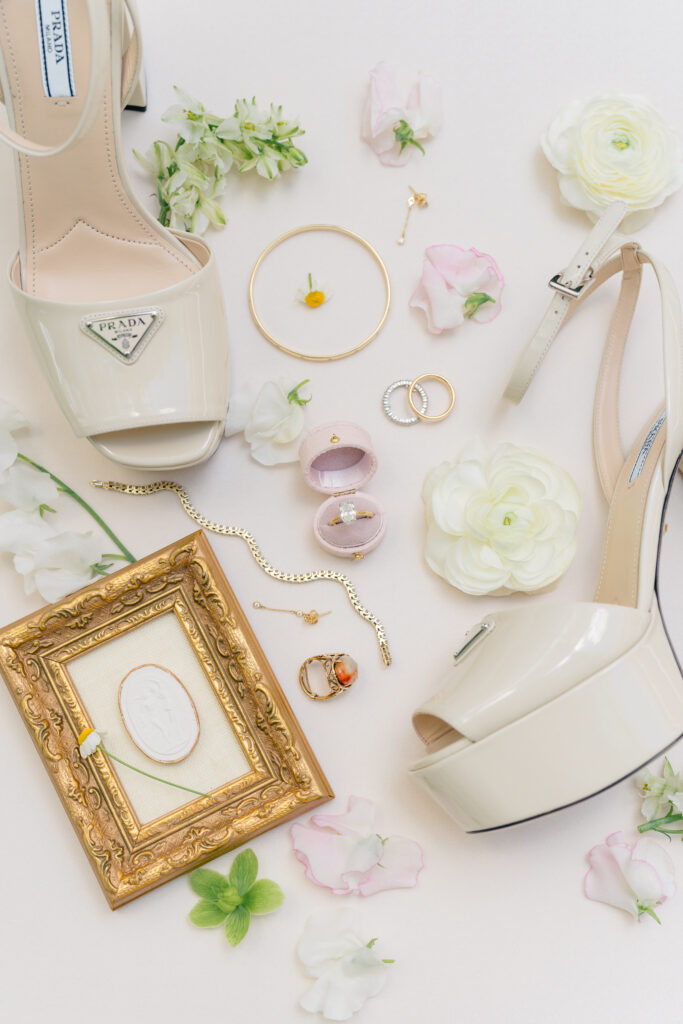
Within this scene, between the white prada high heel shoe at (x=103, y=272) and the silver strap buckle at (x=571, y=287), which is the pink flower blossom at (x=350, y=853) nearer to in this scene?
the white prada high heel shoe at (x=103, y=272)

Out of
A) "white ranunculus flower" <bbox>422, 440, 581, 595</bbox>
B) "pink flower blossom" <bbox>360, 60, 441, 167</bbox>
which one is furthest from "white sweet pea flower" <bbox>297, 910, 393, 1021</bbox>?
"pink flower blossom" <bbox>360, 60, 441, 167</bbox>

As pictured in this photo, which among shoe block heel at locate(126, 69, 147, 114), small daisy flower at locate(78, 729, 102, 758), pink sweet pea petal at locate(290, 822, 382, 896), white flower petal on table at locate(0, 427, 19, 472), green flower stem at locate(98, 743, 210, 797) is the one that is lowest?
pink sweet pea petal at locate(290, 822, 382, 896)

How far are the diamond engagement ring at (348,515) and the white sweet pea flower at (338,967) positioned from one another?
0.43 metres

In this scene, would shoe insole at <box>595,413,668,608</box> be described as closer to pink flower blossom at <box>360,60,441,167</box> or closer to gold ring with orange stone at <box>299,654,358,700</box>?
gold ring with orange stone at <box>299,654,358,700</box>

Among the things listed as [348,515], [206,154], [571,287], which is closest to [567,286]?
[571,287]

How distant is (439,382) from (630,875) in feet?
1.96

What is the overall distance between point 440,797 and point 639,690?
0.22 metres

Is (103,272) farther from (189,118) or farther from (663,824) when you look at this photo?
(663,824)

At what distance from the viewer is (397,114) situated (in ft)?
3.28

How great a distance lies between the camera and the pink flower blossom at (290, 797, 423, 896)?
0.90 metres

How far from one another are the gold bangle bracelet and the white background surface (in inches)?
0.6

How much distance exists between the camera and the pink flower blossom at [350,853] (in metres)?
0.90

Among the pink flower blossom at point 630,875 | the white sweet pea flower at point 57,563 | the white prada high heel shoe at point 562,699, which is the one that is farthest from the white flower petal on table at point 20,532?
the pink flower blossom at point 630,875

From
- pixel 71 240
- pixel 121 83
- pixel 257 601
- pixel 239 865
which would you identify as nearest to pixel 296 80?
pixel 121 83
